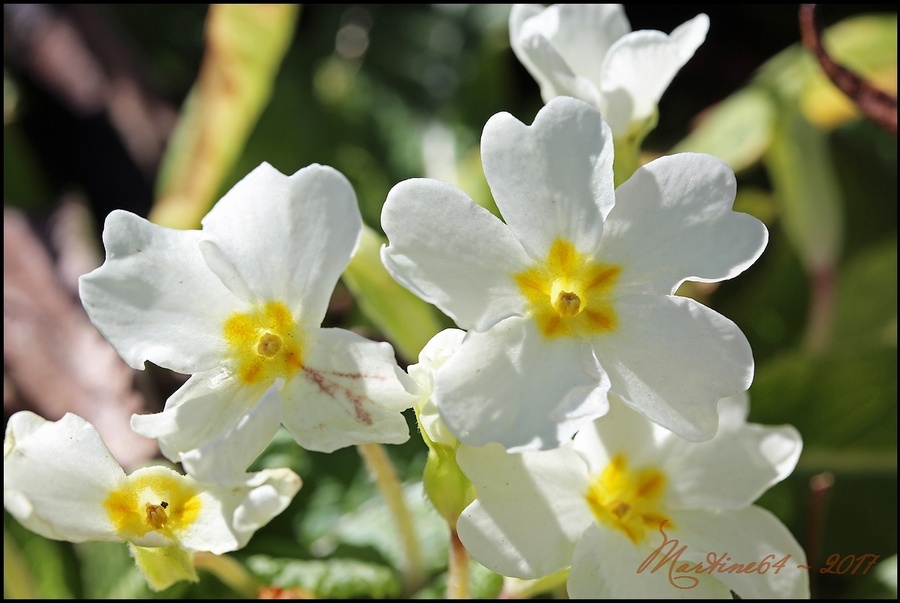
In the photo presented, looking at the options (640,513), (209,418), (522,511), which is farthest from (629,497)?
(209,418)

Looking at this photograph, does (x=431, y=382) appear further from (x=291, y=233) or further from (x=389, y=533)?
(x=389, y=533)

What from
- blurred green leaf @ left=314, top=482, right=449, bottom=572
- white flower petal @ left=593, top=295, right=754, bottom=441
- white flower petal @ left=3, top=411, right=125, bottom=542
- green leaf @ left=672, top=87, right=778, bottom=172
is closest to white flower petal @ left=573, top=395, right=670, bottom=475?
white flower petal @ left=593, top=295, right=754, bottom=441

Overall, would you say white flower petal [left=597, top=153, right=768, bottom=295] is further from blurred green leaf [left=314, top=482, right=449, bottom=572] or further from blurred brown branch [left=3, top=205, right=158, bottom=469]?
blurred brown branch [left=3, top=205, right=158, bottom=469]

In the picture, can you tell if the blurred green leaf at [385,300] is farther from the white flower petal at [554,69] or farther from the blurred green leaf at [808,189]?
the blurred green leaf at [808,189]

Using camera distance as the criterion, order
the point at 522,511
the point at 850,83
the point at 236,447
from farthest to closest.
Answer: the point at 850,83
the point at 522,511
the point at 236,447

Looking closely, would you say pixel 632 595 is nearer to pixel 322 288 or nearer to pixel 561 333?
pixel 561 333

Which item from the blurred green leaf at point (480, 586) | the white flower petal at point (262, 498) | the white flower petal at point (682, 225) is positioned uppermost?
the white flower petal at point (682, 225)

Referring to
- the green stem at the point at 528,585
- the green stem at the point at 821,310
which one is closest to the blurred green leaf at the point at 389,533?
the green stem at the point at 528,585
